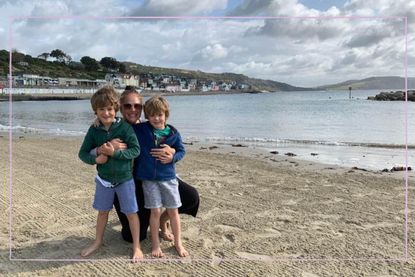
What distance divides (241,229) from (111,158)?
6.25ft

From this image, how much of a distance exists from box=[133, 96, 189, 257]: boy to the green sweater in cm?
15

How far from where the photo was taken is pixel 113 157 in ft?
12.3

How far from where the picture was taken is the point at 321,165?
10406 millimetres


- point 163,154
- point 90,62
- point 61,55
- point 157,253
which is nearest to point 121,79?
point 163,154

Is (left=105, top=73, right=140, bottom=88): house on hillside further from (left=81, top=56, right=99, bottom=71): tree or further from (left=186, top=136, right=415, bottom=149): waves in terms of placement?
(left=186, top=136, right=415, bottom=149): waves

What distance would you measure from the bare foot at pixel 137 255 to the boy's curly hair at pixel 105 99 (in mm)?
1361

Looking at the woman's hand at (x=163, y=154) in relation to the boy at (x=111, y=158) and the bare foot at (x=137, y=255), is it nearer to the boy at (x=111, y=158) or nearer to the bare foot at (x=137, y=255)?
the boy at (x=111, y=158)

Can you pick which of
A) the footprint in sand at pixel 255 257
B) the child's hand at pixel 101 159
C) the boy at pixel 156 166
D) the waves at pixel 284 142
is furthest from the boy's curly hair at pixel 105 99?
the waves at pixel 284 142

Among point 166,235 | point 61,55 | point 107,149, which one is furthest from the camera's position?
point 61,55

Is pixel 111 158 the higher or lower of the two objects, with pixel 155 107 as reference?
lower

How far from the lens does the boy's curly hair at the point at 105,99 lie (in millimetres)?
3789

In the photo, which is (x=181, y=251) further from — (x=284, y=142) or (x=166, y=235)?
(x=284, y=142)

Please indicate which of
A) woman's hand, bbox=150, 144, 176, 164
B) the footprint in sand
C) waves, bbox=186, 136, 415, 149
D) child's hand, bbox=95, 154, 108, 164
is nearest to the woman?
woman's hand, bbox=150, 144, 176, 164

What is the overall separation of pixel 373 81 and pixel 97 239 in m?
4.71
